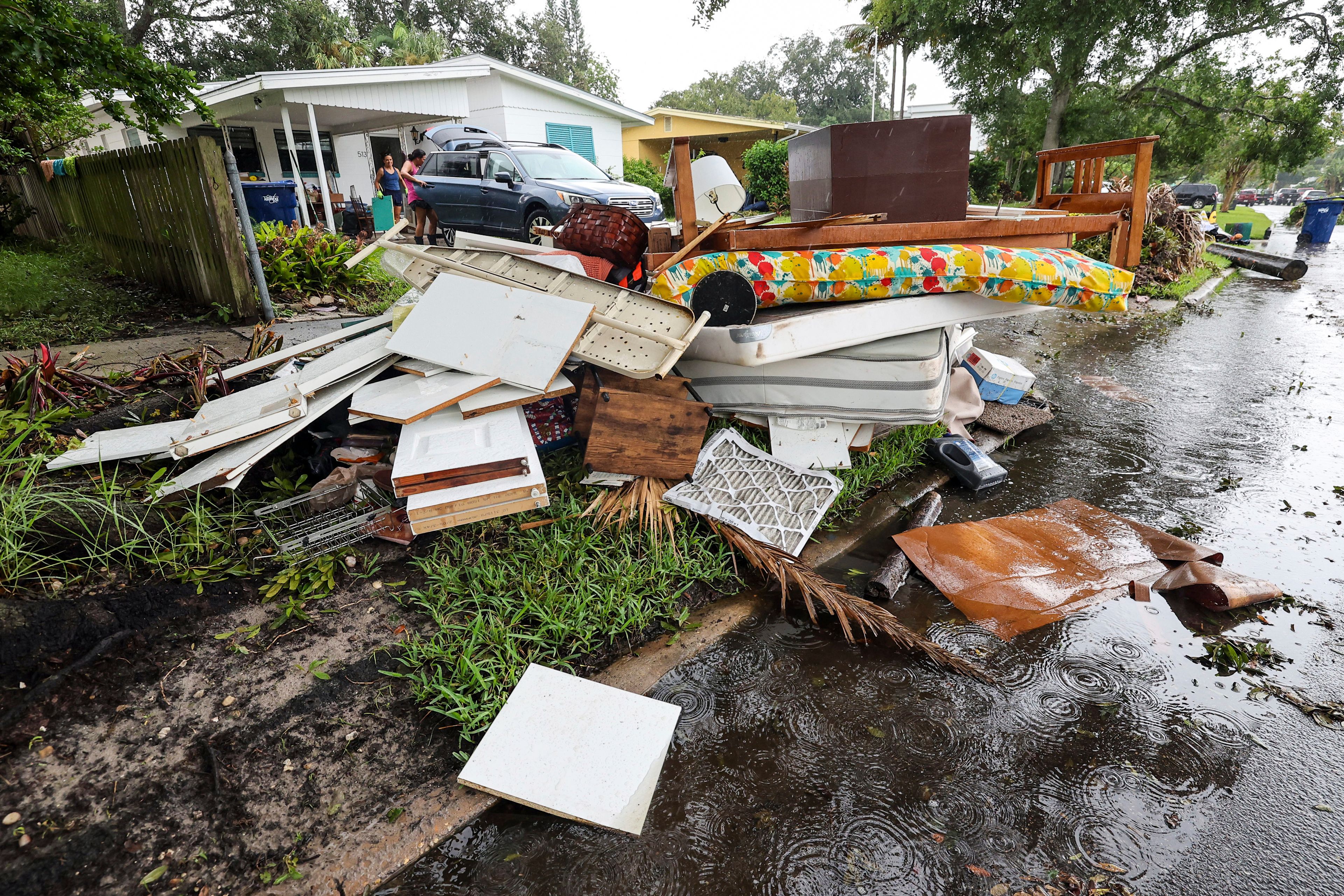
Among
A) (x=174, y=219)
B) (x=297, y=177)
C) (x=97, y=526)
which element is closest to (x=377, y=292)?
(x=174, y=219)

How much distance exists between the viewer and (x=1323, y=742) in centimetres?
207

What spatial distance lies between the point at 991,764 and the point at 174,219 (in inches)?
280

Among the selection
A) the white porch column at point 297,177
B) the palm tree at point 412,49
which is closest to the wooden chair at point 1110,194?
the white porch column at point 297,177

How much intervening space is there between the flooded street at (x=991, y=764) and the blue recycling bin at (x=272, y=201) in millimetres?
9918

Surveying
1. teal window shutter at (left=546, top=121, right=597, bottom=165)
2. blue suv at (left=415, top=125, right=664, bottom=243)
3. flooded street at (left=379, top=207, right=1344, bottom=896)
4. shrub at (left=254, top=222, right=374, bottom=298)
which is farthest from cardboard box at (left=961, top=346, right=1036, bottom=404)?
teal window shutter at (left=546, top=121, right=597, bottom=165)

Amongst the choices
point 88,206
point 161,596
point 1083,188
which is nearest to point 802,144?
point 1083,188

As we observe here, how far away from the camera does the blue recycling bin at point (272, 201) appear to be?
9.16 m

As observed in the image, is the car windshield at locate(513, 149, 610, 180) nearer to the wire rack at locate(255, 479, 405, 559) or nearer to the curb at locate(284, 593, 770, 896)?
the wire rack at locate(255, 479, 405, 559)

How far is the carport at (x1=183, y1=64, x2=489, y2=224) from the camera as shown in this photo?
10.9 meters

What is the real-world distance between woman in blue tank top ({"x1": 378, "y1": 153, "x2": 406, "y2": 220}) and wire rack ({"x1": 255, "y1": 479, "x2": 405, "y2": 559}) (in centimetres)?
1005

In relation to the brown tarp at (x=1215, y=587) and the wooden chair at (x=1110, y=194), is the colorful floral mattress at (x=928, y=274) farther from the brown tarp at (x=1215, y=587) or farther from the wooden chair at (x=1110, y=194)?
the brown tarp at (x=1215, y=587)

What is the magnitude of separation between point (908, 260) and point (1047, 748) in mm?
2512

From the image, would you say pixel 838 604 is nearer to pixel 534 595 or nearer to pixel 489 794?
pixel 534 595

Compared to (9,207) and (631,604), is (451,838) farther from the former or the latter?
(9,207)
